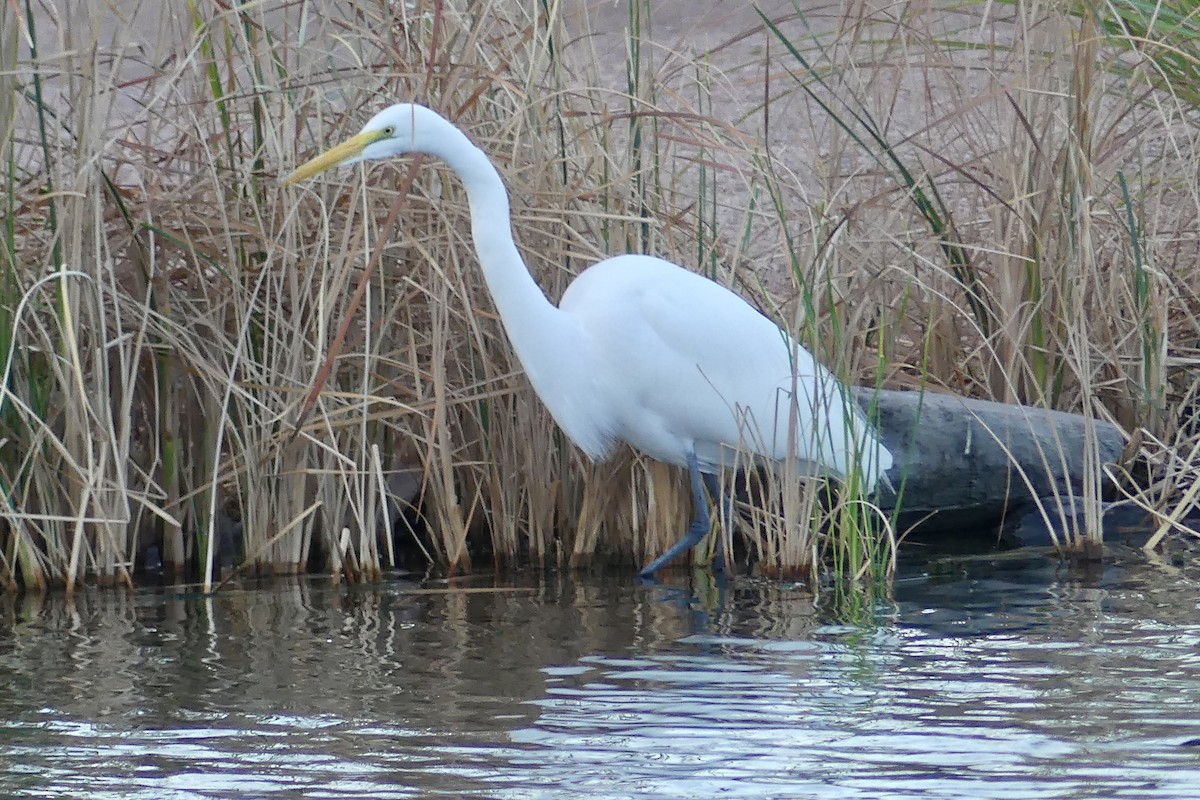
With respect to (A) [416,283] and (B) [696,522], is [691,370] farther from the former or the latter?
(A) [416,283]

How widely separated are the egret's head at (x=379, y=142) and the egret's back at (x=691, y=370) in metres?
0.68

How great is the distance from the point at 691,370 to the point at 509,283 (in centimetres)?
60

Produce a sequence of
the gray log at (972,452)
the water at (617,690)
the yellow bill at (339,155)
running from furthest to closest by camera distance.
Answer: the gray log at (972,452), the yellow bill at (339,155), the water at (617,690)

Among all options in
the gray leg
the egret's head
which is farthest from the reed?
the egret's head

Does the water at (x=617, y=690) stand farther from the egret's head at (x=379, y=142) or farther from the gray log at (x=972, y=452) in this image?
the egret's head at (x=379, y=142)

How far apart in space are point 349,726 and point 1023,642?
145 centimetres

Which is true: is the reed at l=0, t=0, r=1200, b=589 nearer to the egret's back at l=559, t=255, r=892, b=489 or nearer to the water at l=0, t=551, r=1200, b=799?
the egret's back at l=559, t=255, r=892, b=489

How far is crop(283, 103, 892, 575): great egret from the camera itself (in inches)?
169

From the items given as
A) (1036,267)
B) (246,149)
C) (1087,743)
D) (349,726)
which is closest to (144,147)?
(246,149)

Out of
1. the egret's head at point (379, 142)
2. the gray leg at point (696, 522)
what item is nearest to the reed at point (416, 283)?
the gray leg at point (696, 522)

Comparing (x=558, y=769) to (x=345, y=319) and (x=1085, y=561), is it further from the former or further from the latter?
(x=1085, y=561)

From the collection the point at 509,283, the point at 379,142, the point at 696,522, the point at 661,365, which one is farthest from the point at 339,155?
the point at 696,522

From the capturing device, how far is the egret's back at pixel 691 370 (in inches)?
176

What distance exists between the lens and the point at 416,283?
4512 millimetres
